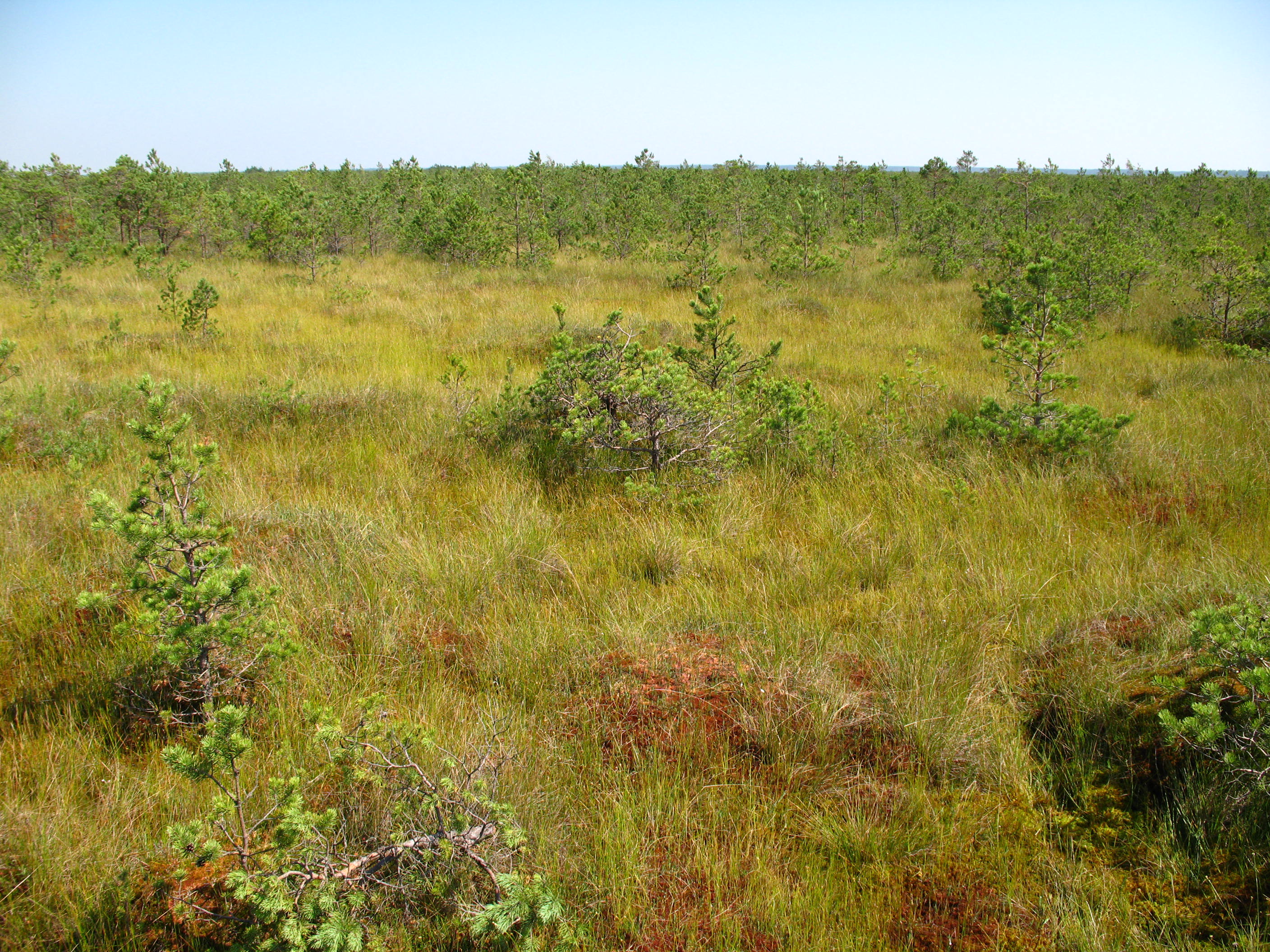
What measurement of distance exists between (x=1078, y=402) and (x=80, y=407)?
30.3ft

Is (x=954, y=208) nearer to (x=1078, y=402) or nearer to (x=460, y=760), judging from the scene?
(x=1078, y=402)

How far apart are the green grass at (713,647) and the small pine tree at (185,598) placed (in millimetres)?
192

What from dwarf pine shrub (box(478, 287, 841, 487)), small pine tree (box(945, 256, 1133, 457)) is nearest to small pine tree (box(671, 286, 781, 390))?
dwarf pine shrub (box(478, 287, 841, 487))

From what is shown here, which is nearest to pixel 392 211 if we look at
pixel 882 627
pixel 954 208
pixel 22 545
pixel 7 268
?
pixel 7 268

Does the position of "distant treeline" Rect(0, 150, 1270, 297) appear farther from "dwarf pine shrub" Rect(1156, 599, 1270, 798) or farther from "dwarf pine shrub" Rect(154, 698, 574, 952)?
"dwarf pine shrub" Rect(154, 698, 574, 952)

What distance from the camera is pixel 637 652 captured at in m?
2.98

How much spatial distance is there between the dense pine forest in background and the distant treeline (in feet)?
13.5

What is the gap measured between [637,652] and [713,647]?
1.11 ft

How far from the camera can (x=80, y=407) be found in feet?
19.7

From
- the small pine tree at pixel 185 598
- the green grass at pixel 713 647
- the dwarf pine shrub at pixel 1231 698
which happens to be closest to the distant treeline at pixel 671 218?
the green grass at pixel 713 647

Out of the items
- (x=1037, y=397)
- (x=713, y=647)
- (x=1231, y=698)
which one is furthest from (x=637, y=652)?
(x=1037, y=397)

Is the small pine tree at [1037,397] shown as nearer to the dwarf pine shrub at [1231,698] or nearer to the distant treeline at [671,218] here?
the distant treeline at [671,218]

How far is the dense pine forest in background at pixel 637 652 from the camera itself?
1937 mm

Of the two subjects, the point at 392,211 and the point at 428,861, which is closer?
the point at 428,861
